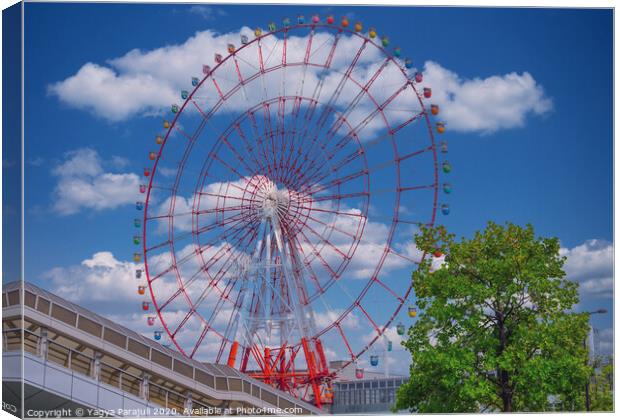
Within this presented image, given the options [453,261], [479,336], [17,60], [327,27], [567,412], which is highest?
[327,27]

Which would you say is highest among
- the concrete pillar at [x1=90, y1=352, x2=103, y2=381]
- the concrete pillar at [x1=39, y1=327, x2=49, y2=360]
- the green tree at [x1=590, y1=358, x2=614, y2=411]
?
the concrete pillar at [x1=39, y1=327, x2=49, y2=360]

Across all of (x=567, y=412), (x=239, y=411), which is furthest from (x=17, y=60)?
(x=567, y=412)

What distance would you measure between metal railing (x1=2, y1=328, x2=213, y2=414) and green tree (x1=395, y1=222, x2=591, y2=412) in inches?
239

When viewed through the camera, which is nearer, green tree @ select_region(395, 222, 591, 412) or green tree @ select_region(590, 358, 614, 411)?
green tree @ select_region(395, 222, 591, 412)

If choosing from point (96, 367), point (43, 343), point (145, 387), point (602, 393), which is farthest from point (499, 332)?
point (43, 343)

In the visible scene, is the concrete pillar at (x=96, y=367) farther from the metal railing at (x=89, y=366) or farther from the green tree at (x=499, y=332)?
the green tree at (x=499, y=332)

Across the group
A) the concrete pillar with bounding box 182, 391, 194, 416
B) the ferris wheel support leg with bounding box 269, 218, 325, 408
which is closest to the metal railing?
the concrete pillar with bounding box 182, 391, 194, 416

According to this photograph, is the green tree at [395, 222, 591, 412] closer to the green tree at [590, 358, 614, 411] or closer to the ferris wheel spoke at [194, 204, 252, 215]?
the green tree at [590, 358, 614, 411]

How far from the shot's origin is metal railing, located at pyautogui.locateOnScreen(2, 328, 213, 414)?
19578mm

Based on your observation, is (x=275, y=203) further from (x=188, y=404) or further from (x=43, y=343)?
(x=43, y=343)

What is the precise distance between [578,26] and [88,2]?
12.0 m

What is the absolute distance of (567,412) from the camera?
2281 centimetres

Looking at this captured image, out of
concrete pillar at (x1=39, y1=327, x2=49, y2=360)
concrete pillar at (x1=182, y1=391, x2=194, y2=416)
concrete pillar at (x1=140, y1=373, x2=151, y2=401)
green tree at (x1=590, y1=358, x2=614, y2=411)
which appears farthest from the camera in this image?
green tree at (x1=590, y1=358, x2=614, y2=411)

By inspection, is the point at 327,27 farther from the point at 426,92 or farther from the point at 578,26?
the point at 578,26
